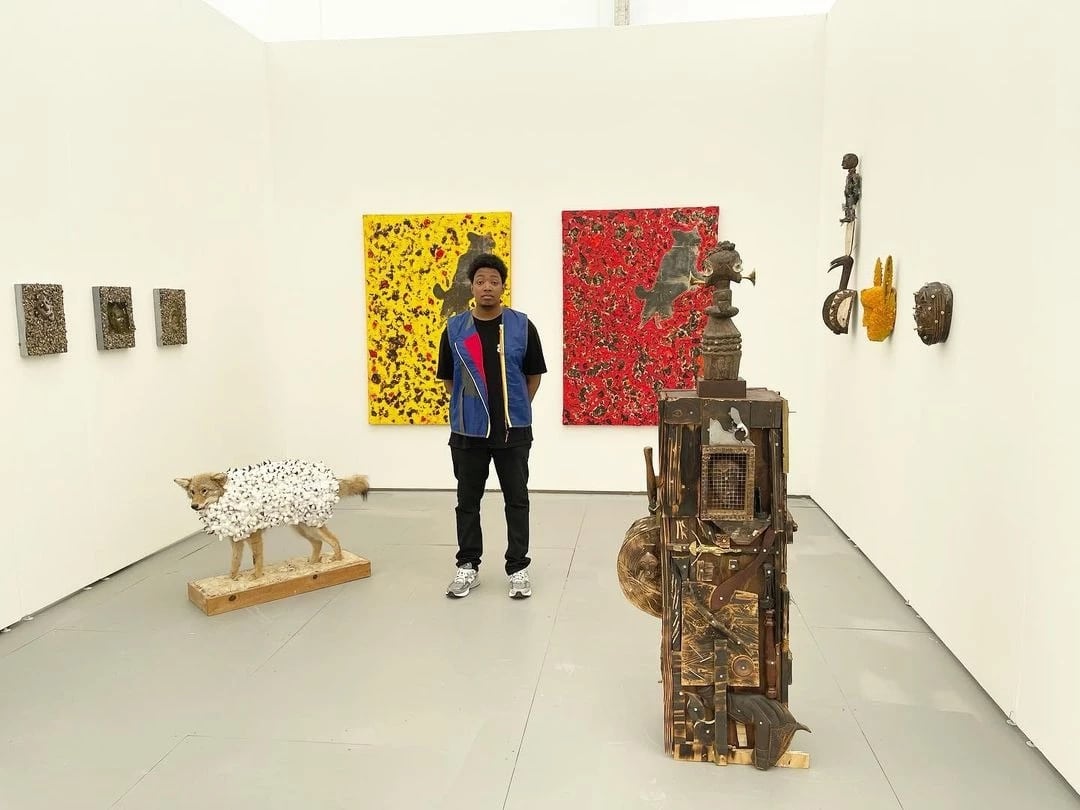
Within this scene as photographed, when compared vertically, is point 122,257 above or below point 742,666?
above

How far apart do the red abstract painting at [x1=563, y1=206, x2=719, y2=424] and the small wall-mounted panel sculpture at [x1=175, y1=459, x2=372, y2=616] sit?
6.96 ft

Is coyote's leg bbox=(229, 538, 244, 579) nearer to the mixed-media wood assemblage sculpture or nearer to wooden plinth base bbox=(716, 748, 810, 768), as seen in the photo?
the mixed-media wood assemblage sculpture

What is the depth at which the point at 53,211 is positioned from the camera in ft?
12.2

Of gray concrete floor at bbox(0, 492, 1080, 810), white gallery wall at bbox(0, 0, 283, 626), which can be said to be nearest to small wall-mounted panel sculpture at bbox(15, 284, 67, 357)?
white gallery wall at bbox(0, 0, 283, 626)

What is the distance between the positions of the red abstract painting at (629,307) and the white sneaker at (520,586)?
1.99 m

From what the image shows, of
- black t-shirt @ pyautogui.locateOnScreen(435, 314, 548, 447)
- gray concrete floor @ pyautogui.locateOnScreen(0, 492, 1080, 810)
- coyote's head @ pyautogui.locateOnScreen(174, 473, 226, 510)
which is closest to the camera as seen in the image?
gray concrete floor @ pyautogui.locateOnScreen(0, 492, 1080, 810)

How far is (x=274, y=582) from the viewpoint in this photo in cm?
379

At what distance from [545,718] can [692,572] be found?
2.52ft

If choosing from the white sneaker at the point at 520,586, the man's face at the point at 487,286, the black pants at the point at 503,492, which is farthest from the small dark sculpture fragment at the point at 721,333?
the white sneaker at the point at 520,586

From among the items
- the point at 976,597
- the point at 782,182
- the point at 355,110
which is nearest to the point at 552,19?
the point at 355,110

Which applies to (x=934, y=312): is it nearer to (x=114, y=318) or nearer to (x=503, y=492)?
(x=503, y=492)

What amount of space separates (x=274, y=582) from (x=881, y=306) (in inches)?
125

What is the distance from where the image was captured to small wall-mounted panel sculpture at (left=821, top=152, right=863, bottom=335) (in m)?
4.48

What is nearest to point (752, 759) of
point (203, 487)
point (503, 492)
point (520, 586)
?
point (520, 586)
